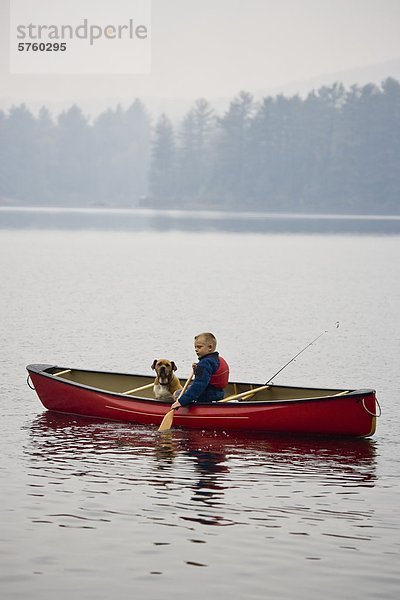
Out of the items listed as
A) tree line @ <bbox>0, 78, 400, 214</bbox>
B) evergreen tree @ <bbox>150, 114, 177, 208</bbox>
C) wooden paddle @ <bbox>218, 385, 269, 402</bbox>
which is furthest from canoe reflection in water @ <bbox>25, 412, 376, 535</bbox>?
evergreen tree @ <bbox>150, 114, 177, 208</bbox>

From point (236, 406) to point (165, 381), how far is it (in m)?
1.01

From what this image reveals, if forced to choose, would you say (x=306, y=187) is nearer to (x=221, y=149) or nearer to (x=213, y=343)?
(x=221, y=149)

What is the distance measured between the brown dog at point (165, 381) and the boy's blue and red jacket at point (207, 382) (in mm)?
509

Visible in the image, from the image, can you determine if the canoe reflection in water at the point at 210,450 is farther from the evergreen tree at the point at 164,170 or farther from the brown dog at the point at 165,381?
the evergreen tree at the point at 164,170

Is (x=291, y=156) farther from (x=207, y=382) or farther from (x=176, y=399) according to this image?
(x=207, y=382)

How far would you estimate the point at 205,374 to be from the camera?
14.3 metres

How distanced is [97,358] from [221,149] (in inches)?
5428

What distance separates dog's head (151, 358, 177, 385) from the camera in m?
14.8

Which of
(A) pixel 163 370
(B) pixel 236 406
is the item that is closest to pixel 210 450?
(B) pixel 236 406

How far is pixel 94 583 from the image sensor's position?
9.01 metres

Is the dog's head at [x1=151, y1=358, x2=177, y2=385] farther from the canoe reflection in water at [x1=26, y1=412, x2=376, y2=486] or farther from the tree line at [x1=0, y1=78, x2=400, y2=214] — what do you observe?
the tree line at [x1=0, y1=78, x2=400, y2=214]

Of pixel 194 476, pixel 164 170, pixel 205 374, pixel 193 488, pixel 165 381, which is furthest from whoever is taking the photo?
pixel 164 170

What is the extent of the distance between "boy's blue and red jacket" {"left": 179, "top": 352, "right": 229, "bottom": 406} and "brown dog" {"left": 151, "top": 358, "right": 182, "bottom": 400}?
20.0 inches

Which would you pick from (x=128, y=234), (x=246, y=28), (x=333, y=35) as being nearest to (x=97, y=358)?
(x=128, y=234)
